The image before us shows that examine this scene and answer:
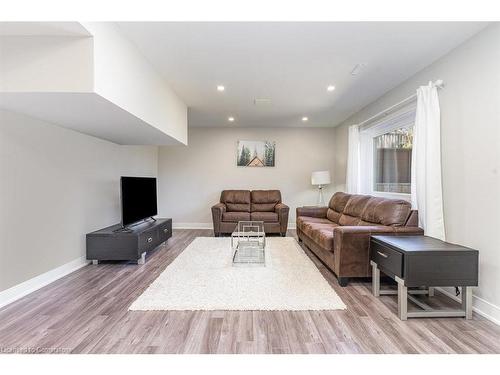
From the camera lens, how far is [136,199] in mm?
3922

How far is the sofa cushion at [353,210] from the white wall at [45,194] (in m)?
3.76

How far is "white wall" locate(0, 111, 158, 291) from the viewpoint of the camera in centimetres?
236

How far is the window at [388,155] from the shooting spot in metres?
3.59

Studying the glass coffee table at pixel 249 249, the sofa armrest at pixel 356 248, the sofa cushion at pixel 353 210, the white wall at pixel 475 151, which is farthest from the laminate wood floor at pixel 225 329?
the sofa cushion at pixel 353 210

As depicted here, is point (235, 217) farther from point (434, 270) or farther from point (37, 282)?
point (434, 270)

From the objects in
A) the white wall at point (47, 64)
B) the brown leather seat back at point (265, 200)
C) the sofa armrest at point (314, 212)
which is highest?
the white wall at point (47, 64)

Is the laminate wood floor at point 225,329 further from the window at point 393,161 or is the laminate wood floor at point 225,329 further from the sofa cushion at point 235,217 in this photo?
the sofa cushion at point 235,217

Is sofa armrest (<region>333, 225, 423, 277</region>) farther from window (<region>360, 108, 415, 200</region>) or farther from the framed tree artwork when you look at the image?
the framed tree artwork

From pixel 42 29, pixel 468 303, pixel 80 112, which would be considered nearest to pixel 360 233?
pixel 468 303

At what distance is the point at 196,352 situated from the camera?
1.63m

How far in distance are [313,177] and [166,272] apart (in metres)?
3.80

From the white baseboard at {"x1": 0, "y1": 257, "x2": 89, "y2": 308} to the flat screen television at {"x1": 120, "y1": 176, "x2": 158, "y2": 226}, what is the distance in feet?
2.46

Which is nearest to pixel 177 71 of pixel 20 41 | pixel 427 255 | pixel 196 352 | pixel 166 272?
pixel 20 41

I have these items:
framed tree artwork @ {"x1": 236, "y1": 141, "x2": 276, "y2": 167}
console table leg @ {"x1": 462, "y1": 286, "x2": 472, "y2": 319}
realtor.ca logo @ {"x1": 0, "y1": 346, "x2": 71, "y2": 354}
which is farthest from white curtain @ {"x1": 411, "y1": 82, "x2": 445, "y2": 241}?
framed tree artwork @ {"x1": 236, "y1": 141, "x2": 276, "y2": 167}
